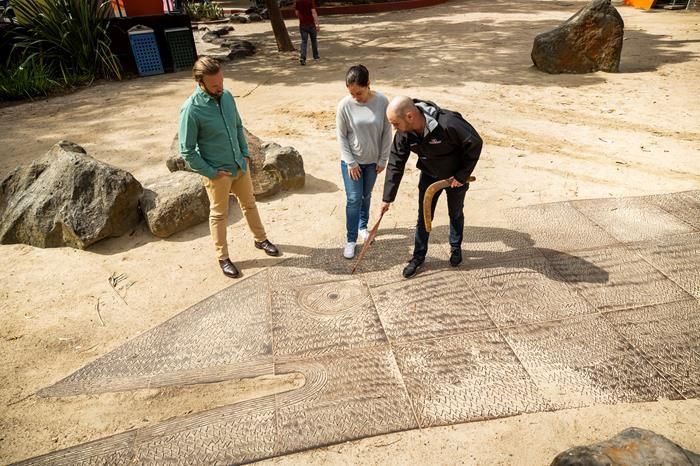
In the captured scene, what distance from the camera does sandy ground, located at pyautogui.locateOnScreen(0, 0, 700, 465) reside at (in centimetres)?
259

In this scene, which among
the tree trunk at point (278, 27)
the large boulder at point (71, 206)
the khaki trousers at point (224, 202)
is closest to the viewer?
the khaki trousers at point (224, 202)

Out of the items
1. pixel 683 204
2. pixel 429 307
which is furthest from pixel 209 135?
pixel 683 204

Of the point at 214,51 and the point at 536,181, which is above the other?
the point at 214,51

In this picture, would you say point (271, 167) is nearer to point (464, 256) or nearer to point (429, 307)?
point (464, 256)

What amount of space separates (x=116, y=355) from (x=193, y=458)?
1.15m

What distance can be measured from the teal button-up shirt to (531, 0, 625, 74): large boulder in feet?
25.6

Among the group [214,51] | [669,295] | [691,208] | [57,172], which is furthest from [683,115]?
[214,51]

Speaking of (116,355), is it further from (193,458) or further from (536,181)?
(536,181)

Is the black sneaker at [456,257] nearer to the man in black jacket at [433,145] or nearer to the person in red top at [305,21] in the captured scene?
the man in black jacket at [433,145]

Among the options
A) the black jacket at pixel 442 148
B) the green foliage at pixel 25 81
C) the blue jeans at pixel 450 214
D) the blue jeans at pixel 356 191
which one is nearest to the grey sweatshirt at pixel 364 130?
the blue jeans at pixel 356 191

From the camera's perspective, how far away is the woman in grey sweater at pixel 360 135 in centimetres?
345

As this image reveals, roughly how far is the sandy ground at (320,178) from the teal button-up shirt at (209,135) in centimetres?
104

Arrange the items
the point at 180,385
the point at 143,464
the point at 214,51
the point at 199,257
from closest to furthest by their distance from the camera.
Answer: the point at 143,464, the point at 180,385, the point at 199,257, the point at 214,51

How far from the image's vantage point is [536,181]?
5.30 meters
